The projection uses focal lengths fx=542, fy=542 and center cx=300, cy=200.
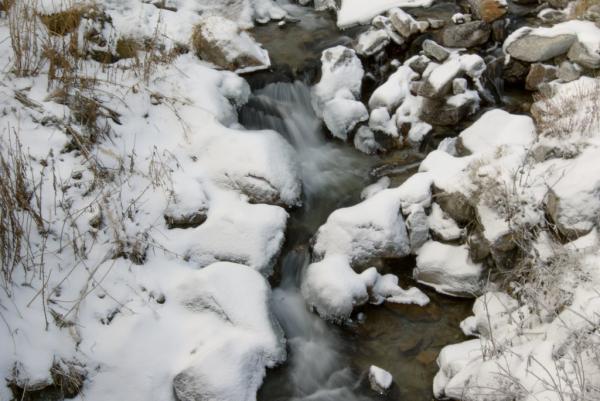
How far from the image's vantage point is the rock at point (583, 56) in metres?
5.67

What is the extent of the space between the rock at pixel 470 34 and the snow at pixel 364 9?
41.8 inches

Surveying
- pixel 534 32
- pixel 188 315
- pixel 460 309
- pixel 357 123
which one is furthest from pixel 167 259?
pixel 534 32

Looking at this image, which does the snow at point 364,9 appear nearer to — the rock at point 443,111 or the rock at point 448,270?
the rock at point 443,111

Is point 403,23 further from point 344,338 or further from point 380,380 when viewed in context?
point 380,380

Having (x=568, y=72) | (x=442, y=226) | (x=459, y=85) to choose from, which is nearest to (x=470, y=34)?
(x=459, y=85)

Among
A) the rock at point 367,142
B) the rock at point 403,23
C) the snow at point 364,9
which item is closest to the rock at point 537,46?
the rock at point 403,23

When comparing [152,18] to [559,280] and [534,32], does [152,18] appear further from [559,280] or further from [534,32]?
[559,280]

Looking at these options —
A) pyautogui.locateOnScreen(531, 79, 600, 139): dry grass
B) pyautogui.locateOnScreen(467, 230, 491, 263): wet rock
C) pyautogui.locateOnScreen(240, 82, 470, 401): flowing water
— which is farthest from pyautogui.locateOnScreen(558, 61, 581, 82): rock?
pyautogui.locateOnScreen(240, 82, 470, 401): flowing water

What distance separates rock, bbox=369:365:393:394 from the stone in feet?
13.6

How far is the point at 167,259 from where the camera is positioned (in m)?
4.55

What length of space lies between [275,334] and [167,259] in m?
1.15

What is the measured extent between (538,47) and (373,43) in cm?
194

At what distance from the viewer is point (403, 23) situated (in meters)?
6.93

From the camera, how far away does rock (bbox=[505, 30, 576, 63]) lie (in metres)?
6.00
